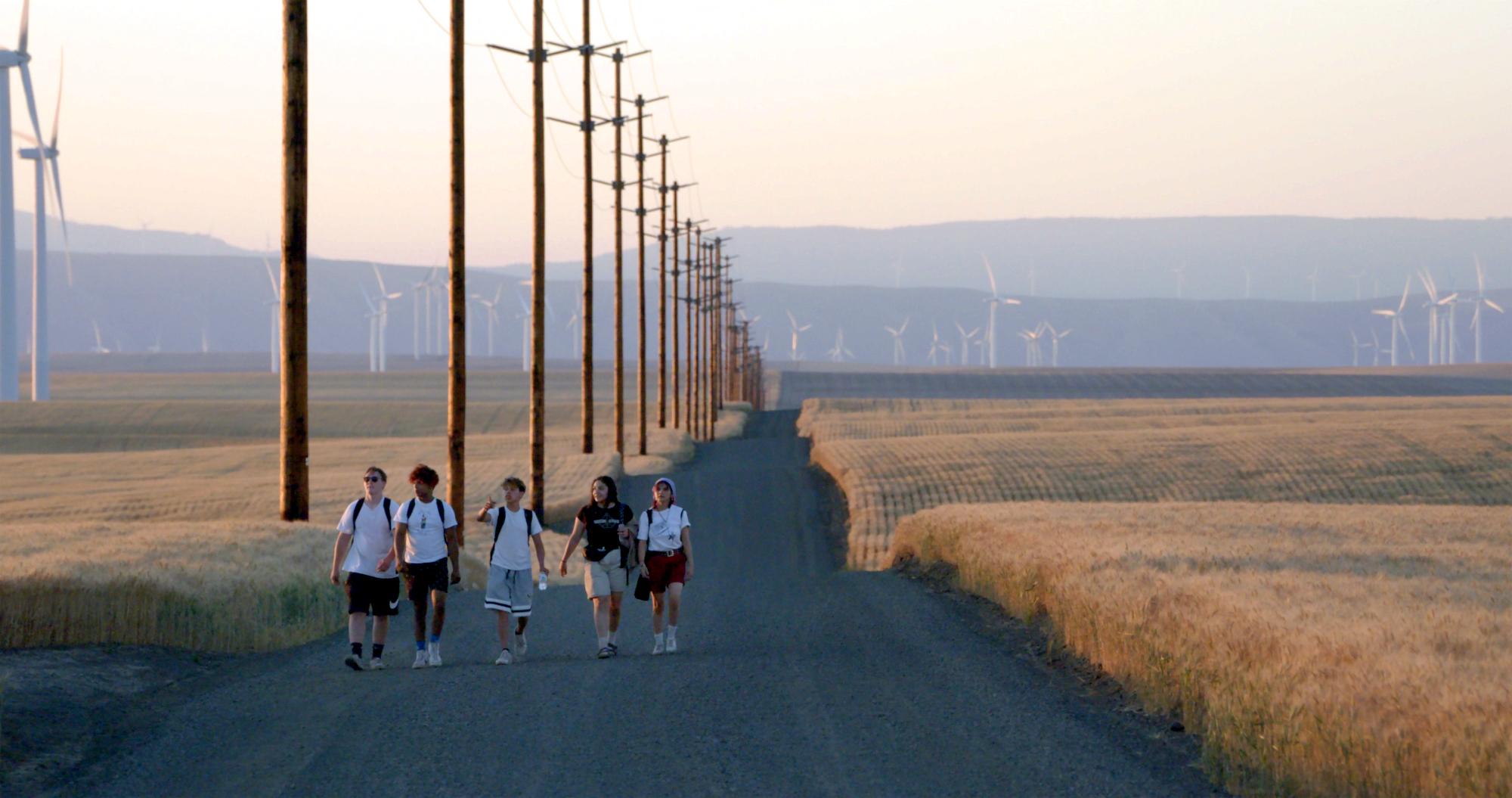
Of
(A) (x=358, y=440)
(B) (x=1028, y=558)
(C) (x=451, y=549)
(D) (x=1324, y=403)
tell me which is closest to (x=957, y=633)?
(B) (x=1028, y=558)

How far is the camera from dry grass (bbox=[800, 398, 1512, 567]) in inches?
1797

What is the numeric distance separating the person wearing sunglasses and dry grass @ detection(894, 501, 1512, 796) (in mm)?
6906

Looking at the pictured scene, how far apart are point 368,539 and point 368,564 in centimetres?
25

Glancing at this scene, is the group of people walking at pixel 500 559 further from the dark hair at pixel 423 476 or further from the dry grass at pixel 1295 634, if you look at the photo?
the dry grass at pixel 1295 634

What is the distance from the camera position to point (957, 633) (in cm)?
1767

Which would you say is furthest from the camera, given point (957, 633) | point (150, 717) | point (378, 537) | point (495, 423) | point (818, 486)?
point (495, 423)

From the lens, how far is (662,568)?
16719 millimetres

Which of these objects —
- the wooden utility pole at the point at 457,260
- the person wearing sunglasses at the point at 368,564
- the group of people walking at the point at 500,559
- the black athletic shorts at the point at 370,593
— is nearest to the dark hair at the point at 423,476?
the group of people walking at the point at 500,559

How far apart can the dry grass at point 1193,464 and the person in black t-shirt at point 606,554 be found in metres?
17.4

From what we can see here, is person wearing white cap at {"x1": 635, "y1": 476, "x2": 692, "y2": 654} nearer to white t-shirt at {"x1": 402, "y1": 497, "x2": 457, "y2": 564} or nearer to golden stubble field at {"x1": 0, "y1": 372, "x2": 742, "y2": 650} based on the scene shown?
white t-shirt at {"x1": 402, "y1": 497, "x2": 457, "y2": 564}

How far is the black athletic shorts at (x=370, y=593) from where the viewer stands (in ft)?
50.9

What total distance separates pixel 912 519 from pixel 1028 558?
39.2 ft

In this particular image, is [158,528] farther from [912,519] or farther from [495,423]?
[495,423]

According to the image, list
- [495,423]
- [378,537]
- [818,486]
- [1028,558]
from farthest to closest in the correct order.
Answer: [495,423]
[818,486]
[1028,558]
[378,537]
